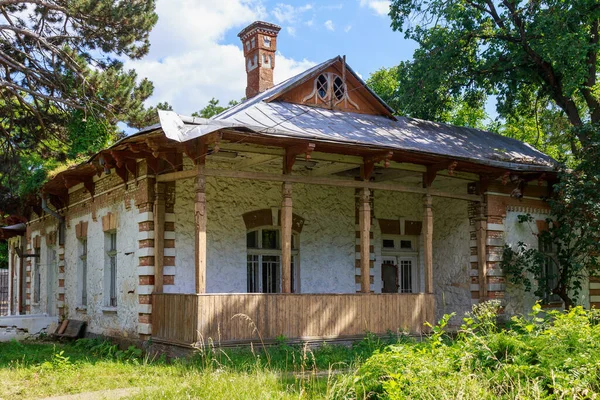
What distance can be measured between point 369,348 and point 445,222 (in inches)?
223

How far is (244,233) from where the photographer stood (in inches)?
552

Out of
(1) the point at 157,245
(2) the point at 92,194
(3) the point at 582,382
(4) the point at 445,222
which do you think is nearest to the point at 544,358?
(3) the point at 582,382

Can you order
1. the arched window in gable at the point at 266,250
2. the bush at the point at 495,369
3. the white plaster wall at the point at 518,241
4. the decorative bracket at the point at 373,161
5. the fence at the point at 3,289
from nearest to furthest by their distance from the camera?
the bush at the point at 495,369 < the decorative bracket at the point at 373,161 < the arched window in gable at the point at 266,250 < the white plaster wall at the point at 518,241 < the fence at the point at 3,289

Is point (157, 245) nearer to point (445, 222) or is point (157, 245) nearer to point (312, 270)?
point (312, 270)

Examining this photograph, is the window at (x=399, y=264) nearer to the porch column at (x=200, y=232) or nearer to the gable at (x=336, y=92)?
the gable at (x=336, y=92)

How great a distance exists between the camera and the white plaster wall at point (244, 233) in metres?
13.2

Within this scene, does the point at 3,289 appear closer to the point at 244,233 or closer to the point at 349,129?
the point at 244,233

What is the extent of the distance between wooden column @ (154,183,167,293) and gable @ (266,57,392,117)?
3.87 m

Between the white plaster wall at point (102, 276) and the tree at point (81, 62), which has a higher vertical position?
the tree at point (81, 62)

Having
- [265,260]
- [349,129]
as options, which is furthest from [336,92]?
[265,260]

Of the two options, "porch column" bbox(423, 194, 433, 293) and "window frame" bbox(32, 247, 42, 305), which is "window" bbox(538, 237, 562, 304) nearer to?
"porch column" bbox(423, 194, 433, 293)

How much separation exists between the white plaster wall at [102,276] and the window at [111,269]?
0.32 ft

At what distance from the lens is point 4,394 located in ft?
29.9

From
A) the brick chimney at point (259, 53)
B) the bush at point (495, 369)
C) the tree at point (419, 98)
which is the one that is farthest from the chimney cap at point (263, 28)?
the bush at point (495, 369)
